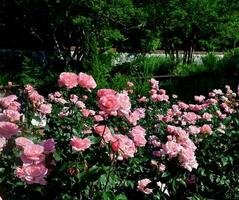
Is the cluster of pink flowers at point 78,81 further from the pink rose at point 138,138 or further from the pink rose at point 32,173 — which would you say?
the pink rose at point 32,173

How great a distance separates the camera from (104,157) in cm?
263

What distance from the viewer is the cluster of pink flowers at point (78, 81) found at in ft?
9.51

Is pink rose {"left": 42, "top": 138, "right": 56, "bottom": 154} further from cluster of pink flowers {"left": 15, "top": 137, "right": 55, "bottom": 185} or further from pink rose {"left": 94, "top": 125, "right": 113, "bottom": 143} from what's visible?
pink rose {"left": 94, "top": 125, "right": 113, "bottom": 143}

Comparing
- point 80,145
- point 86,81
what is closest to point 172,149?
point 80,145

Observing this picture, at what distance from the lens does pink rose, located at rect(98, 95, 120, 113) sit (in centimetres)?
251

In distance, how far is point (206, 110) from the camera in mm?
5000

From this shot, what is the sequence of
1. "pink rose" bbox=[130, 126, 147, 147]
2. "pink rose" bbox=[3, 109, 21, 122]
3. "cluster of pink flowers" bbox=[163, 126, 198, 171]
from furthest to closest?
"pink rose" bbox=[130, 126, 147, 147]
"pink rose" bbox=[3, 109, 21, 122]
"cluster of pink flowers" bbox=[163, 126, 198, 171]

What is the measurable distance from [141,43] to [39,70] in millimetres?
6054

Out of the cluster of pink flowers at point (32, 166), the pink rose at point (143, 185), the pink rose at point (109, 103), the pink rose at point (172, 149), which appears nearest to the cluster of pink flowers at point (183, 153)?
the pink rose at point (172, 149)

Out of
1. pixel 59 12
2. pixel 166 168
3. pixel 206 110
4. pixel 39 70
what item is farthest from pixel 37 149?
pixel 59 12

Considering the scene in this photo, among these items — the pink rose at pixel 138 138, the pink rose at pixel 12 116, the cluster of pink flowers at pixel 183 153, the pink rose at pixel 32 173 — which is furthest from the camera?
the pink rose at pixel 138 138

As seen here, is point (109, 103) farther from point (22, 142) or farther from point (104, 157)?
point (22, 142)

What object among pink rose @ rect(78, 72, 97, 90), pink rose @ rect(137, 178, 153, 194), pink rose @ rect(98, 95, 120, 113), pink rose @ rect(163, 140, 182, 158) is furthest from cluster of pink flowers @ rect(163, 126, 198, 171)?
pink rose @ rect(78, 72, 97, 90)

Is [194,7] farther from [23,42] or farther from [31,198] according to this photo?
[31,198]
